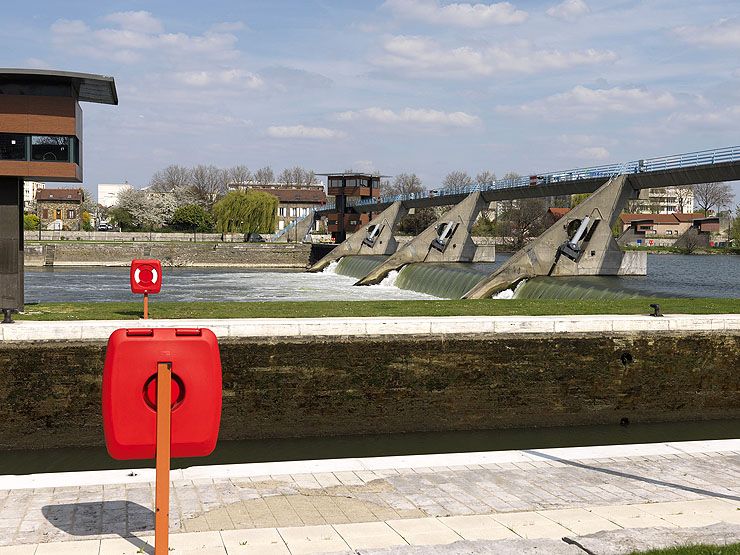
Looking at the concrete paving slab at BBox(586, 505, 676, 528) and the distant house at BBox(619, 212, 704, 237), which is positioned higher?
the distant house at BBox(619, 212, 704, 237)

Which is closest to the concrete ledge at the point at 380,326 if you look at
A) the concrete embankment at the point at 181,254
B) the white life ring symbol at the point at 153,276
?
the white life ring symbol at the point at 153,276

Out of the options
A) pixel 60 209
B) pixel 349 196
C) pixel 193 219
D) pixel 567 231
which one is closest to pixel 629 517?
pixel 567 231

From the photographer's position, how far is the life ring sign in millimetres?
20453

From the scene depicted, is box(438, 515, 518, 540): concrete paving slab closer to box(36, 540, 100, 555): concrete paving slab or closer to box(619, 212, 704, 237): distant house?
box(36, 540, 100, 555): concrete paving slab

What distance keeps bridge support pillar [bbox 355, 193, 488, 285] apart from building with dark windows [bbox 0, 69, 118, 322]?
36611 mm

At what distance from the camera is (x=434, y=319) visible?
18.6 meters

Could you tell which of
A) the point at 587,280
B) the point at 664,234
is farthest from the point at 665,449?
the point at 664,234

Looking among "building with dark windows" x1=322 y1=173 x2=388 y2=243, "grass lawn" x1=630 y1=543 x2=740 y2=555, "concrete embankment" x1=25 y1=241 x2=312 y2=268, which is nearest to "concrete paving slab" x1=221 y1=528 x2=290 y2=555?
"grass lawn" x1=630 y1=543 x2=740 y2=555

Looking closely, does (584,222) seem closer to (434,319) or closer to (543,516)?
(434,319)

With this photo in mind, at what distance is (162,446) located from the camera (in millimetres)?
6406

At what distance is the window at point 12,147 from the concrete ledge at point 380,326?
5640mm

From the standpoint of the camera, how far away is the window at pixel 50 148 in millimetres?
21797

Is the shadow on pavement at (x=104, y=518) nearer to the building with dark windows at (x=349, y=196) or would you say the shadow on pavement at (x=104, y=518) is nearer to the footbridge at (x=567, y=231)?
the footbridge at (x=567, y=231)

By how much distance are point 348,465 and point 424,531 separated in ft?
8.89
